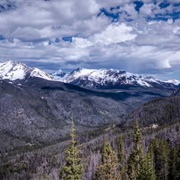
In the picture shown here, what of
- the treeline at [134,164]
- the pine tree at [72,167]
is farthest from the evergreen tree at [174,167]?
the pine tree at [72,167]

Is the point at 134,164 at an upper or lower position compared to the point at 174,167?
upper

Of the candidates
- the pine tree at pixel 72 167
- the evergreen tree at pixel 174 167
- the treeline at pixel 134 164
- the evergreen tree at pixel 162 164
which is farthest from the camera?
the evergreen tree at pixel 162 164

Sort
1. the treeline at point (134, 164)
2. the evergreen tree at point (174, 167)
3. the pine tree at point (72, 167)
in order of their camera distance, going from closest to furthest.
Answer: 1. the pine tree at point (72, 167)
2. the treeline at point (134, 164)
3. the evergreen tree at point (174, 167)

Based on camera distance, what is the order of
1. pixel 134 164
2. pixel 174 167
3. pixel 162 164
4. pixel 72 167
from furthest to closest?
1. pixel 162 164
2. pixel 174 167
3. pixel 134 164
4. pixel 72 167

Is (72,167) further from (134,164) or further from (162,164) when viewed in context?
(162,164)

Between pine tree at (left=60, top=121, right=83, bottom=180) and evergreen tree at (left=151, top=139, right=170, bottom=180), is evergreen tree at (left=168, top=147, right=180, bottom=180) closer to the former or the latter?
evergreen tree at (left=151, top=139, right=170, bottom=180)

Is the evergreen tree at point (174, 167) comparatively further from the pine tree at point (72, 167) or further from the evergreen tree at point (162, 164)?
the pine tree at point (72, 167)

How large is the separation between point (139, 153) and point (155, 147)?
5931 cm

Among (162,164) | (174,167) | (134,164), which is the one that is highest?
(134,164)

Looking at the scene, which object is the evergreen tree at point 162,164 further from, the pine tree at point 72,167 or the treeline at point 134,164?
the pine tree at point 72,167

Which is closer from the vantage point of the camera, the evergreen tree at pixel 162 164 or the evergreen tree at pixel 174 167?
the evergreen tree at pixel 174 167

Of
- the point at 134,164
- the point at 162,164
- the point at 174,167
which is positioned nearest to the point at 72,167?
the point at 134,164

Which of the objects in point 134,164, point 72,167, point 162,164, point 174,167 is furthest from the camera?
point 162,164

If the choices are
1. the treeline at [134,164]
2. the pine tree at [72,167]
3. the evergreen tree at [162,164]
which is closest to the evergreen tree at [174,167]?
the treeline at [134,164]
